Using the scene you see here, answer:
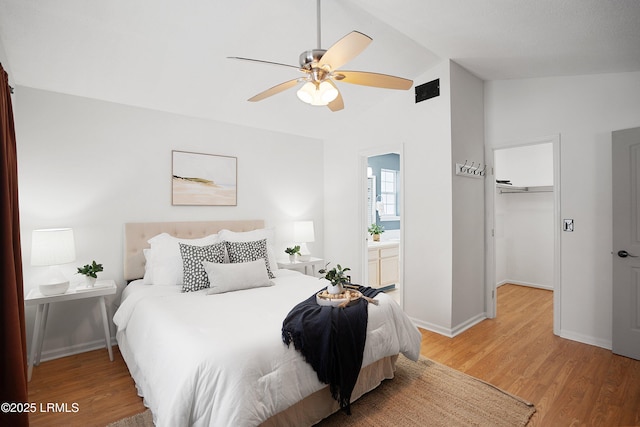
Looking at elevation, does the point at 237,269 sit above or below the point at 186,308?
above

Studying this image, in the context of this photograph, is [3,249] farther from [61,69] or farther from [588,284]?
[588,284]

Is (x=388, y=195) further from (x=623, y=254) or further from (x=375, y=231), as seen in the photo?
(x=623, y=254)

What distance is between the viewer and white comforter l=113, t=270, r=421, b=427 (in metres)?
1.57

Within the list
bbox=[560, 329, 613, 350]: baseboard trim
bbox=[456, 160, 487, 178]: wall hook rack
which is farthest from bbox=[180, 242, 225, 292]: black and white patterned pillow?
bbox=[560, 329, 613, 350]: baseboard trim

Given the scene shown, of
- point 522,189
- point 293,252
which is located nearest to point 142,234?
point 293,252

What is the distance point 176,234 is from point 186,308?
1459 mm

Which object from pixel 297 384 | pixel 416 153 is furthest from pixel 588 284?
pixel 297 384

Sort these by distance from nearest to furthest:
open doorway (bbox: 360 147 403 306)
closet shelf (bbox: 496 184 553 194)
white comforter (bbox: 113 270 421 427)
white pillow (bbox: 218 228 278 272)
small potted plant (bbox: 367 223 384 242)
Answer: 1. white comforter (bbox: 113 270 421 427)
2. white pillow (bbox: 218 228 278 272)
3. open doorway (bbox: 360 147 403 306)
4. closet shelf (bbox: 496 184 553 194)
5. small potted plant (bbox: 367 223 384 242)

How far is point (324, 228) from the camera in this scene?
497 cm

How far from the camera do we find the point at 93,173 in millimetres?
3086

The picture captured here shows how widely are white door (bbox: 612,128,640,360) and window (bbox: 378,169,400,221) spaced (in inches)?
131

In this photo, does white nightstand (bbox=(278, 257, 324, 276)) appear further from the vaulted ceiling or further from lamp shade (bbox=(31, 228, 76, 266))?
lamp shade (bbox=(31, 228, 76, 266))

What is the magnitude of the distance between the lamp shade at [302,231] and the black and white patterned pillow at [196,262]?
1.38 meters

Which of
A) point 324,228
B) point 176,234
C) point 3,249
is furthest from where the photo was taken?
point 324,228
